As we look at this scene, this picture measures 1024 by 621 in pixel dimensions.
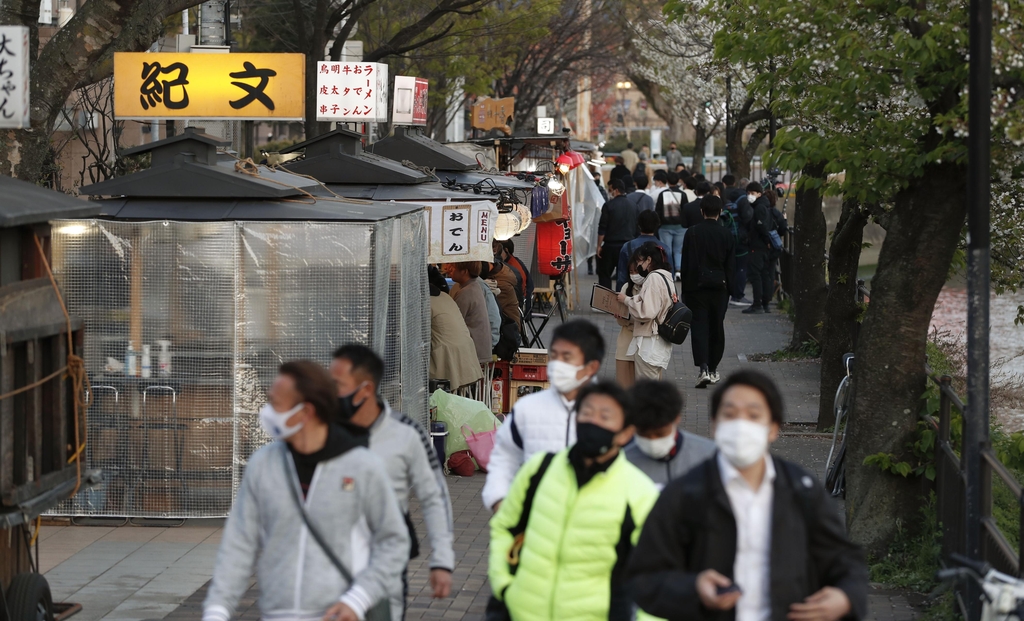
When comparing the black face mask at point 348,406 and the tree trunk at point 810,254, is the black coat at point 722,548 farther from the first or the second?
the tree trunk at point 810,254

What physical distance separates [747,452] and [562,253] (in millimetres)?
15187

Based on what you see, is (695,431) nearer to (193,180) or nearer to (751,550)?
(193,180)

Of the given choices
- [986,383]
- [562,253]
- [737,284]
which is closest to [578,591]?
[986,383]

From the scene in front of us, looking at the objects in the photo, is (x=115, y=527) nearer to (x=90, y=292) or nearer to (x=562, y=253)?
(x=90, y=292)

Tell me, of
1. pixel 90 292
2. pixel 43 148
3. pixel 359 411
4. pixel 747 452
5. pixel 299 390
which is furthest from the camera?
pixel 43 148

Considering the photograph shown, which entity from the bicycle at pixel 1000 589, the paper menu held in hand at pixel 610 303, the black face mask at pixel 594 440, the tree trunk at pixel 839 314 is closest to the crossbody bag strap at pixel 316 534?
the black face mask at pixel 594 440

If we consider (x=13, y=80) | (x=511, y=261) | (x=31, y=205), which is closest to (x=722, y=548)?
(x=31, y=205)

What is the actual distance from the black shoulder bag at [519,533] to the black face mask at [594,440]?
8.9 inches

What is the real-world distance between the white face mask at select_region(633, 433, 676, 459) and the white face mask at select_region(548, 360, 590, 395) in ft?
1.62

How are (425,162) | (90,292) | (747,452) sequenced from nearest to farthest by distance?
1. (747,452)
2. (90,292)
3. (425,162)

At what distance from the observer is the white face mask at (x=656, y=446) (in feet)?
15.6

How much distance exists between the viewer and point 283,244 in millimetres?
9258

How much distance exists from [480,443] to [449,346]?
954 millimetres

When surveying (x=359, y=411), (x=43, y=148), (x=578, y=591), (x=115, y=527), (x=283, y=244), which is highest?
(x=43, y=148)
